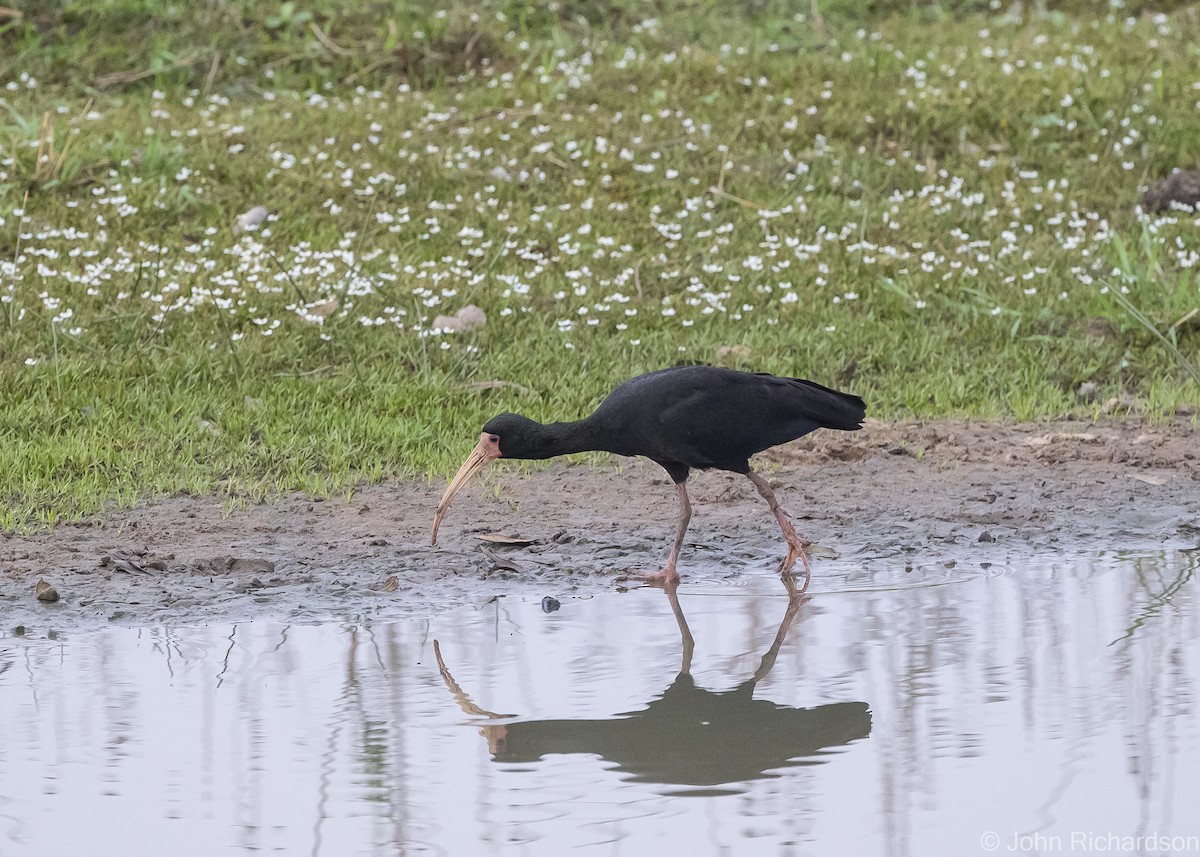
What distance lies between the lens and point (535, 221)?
9.67 metres

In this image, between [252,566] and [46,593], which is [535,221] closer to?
[252,566]

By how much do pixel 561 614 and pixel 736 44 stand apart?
8080 mm

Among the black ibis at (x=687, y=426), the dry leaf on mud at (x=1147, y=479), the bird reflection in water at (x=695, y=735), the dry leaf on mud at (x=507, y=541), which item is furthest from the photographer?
the dry leaf on mud at (x=1147, y=479)

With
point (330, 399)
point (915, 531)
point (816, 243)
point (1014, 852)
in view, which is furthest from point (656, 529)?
point (816, 243)

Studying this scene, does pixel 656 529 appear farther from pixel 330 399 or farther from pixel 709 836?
pixel 709 836

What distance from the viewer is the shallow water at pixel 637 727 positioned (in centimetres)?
375

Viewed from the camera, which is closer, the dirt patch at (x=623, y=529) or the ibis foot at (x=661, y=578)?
the dirt patch at (x=623, y=529)

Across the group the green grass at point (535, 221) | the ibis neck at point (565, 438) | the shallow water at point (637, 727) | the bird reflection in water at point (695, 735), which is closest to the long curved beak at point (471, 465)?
the ibis neck at point (565, 438)

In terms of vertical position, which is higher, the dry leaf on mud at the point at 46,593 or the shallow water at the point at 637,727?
the dry leaf on mud at the point at 46,593

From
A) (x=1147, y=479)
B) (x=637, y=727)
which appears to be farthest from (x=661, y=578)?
(x=1147, y=479)

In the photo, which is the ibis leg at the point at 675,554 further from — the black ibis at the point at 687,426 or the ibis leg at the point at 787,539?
the ibis leg at the point at 787,539

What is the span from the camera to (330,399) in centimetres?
766

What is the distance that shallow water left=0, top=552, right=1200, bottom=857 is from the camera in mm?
3750

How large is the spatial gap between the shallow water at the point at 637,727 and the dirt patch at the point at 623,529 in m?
0.24
